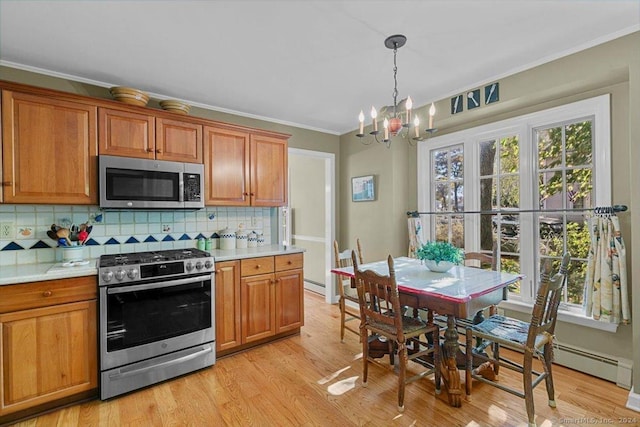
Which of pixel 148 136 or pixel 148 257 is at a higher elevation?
pixel 148 136

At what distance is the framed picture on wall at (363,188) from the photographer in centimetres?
411

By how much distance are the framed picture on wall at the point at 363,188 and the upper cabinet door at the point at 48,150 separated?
9.82 ft

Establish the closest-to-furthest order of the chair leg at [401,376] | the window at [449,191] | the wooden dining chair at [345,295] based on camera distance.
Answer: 1. the chair leg at [401,376]
2. the wooden dining chair at [345,295]
3. the window at [449,191]

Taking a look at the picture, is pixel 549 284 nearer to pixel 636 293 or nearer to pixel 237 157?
pixel 636 293

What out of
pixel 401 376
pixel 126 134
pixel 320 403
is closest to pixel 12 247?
pixel 126 134

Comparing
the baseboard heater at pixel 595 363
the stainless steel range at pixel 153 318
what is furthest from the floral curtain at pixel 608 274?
the stainless steel range at pixel 153 318

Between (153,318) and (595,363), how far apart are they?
3.57 metres

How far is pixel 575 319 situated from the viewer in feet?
8.49

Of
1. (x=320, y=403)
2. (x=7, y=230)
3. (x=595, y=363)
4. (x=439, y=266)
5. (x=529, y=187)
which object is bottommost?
(x=320, y=403)

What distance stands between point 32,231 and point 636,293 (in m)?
4.60

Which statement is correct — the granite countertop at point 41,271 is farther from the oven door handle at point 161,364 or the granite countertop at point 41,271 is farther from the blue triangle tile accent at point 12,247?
the oven door handle at point 161,364

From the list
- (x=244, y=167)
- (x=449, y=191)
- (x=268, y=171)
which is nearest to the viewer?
(x=244, y=167)

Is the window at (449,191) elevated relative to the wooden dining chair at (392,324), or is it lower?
elevated

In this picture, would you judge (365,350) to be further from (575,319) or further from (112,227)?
(112,227)
